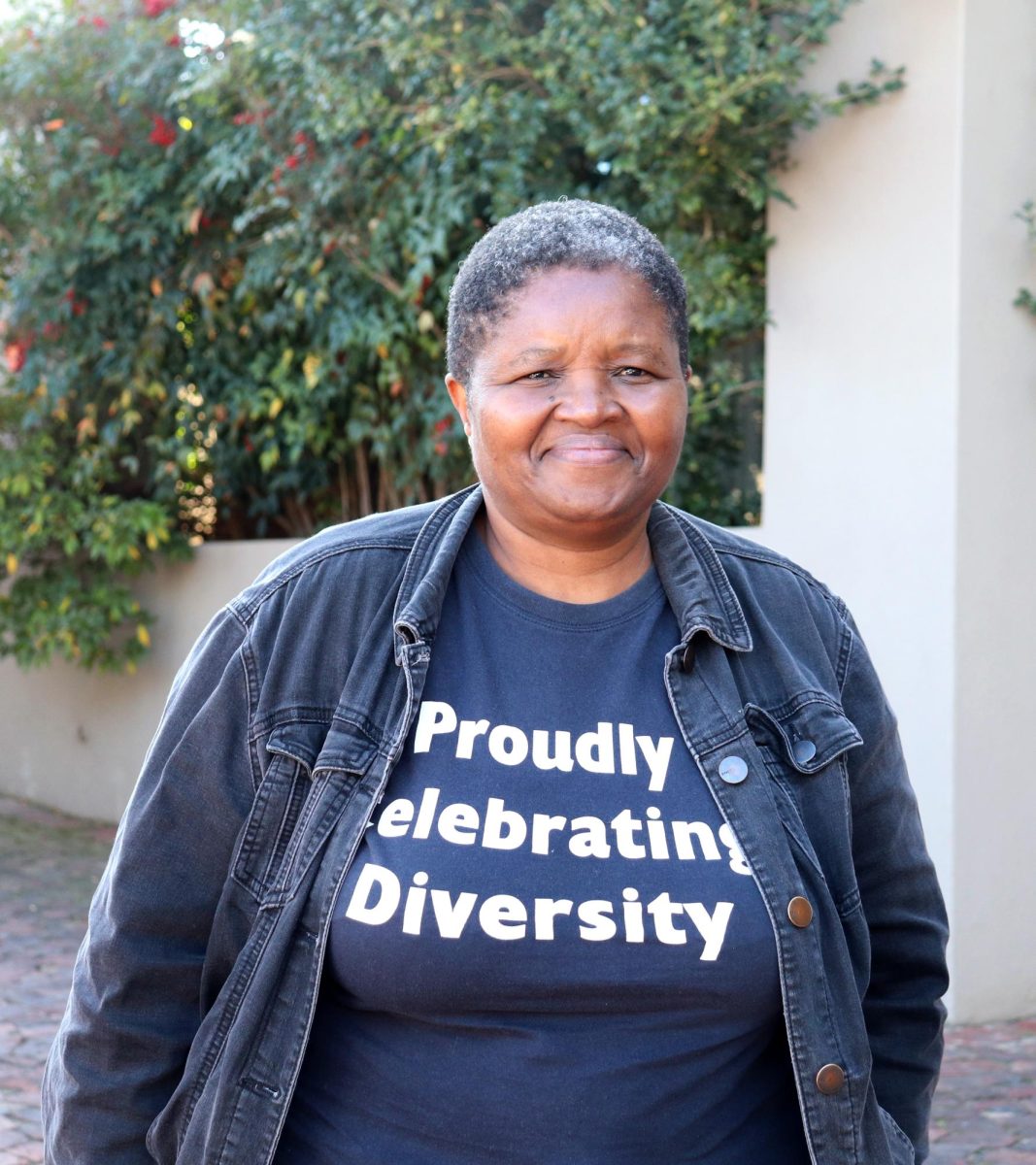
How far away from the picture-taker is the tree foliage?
18.2 ft

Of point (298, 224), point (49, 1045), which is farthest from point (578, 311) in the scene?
point (298, 224)

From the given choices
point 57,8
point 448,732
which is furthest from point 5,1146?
point 57,8

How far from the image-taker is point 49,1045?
532cm

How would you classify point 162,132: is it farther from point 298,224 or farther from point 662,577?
point 662,577

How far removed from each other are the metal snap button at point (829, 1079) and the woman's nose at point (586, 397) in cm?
90

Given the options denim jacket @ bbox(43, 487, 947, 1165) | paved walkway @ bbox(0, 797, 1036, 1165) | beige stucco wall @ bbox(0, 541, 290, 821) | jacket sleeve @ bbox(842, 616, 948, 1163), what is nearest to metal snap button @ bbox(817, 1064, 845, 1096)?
denim jacket @ bbox(43, 487, 947, 1165)

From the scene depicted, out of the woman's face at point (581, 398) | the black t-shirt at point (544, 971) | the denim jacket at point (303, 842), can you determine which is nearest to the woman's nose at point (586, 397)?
the woman's face at point (581, 398)

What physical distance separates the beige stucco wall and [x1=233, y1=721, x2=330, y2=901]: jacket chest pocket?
6.12 metres

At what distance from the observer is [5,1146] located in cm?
440

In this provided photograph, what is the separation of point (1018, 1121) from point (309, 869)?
337 centimetres

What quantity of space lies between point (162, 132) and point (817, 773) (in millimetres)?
6440

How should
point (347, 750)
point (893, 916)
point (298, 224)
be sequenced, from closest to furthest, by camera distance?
point (347, 750), point (893, 916), point (298, 224)

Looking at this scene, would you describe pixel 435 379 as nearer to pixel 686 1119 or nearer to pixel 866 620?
pixel 866 620

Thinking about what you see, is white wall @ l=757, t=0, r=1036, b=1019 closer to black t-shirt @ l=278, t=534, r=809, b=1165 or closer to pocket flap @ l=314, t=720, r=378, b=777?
black t-shirt @ l=278, t=534, r=809, b=1165
